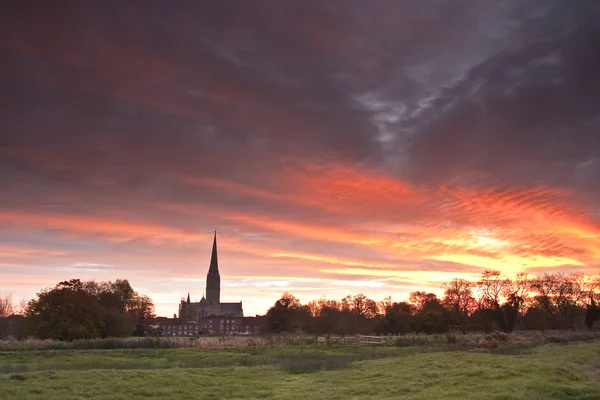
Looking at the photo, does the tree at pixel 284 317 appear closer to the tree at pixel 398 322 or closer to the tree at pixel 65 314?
the tree at pixel 398 322

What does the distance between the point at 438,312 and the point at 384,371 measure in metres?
72.2

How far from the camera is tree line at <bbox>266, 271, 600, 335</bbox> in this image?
306ft

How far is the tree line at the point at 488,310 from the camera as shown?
9312 cm

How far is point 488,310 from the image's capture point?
324 feet

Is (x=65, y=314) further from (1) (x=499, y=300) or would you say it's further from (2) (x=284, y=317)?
(1) (x=499, y=300)

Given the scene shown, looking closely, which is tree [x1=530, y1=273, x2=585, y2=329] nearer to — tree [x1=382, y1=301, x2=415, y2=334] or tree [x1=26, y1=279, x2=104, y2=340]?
tree [x1=382, y1=301, x2=415, y2=334]

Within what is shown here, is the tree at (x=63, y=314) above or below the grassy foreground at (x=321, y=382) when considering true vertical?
above

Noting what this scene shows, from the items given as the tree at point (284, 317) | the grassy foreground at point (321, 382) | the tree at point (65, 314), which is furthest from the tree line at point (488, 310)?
the grassy foreground at point (321, 382)

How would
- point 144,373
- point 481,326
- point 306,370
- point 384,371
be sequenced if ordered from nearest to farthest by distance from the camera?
point 144,373, point 384,371, point 306,370, point 481,326

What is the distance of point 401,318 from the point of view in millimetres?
91062

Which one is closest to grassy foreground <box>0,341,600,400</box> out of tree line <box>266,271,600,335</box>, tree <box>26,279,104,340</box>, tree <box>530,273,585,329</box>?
tree <box>26,279,104,340</box>

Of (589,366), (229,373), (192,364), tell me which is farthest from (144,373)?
(589,366)

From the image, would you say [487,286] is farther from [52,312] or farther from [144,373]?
[144,373]

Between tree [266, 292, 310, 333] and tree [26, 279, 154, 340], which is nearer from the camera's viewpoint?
tree [26, 279, 154, 340]
